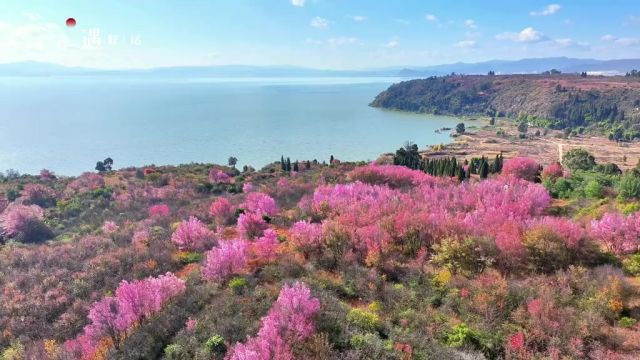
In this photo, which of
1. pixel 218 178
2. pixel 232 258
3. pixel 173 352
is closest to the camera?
pixel 173 352

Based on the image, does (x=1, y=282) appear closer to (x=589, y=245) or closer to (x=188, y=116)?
(x=589, y=245)

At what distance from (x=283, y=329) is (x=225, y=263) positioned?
6.25 metres

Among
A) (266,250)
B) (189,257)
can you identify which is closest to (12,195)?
(189,257)

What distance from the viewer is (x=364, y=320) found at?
1309 centimetres

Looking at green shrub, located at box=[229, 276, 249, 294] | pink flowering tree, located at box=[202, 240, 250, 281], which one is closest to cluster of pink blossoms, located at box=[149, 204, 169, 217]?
pink flowering tree, located at box=[202, 240, 250, 281]

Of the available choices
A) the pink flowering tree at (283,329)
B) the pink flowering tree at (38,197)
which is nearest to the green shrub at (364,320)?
the pink flowering tree at (283,329)

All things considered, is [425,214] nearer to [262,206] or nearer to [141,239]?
[262,206]

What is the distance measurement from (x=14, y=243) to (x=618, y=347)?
40166mm

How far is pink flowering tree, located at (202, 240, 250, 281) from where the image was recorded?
57.1 ft

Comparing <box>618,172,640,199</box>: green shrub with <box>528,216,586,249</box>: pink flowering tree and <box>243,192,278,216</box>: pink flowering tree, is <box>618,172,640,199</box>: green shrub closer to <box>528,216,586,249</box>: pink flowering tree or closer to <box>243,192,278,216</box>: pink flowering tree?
<box>528,216,586,249</box>: pink flowering tree

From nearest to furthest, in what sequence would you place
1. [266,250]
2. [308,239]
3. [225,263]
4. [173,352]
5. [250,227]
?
[173,352] < [225,263] < [266,250] < [308,239] < [250,227]

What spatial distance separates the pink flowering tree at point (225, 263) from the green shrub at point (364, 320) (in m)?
6.14

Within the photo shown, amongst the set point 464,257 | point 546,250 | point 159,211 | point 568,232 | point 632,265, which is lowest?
point 159,211

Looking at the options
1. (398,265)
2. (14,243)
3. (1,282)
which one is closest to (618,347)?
(398,265)
